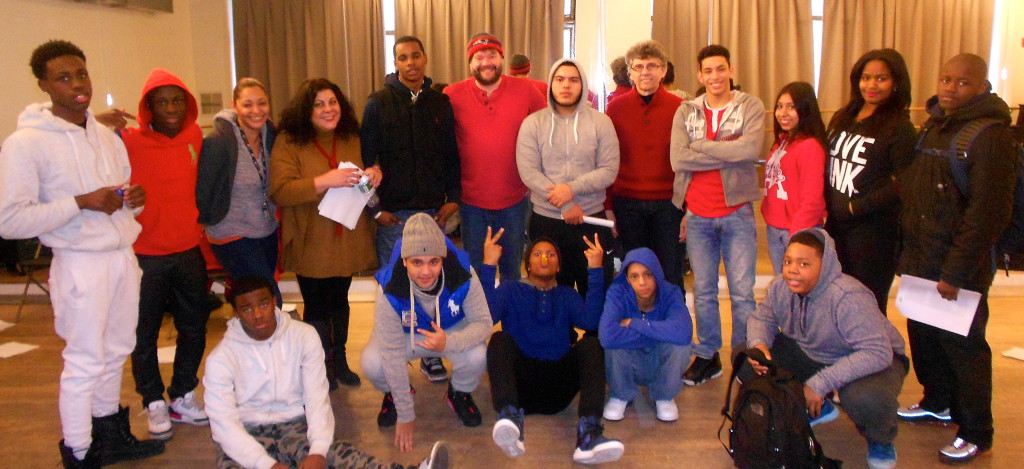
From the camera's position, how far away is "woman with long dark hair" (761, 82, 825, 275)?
2625 millimetres

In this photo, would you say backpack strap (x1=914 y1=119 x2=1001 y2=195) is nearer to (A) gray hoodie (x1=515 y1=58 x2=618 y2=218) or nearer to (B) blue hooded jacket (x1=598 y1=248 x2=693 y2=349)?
(B) blue hooded jacket (x1=598 y1=248 x2=693 y2=349)

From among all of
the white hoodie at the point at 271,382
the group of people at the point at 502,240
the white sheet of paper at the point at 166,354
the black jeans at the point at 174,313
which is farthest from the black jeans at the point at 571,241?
the white sheet of paper at the point at 166,354

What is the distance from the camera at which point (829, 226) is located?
270 cm

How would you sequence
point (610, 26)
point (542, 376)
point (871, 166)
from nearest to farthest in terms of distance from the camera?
point (871, 166)
point (542, 376)
point (610, 26)

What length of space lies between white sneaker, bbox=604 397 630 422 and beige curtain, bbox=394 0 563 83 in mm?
5359

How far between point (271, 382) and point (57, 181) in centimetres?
92

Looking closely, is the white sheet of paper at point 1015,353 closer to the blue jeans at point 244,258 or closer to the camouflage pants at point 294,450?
the camouflage pants at point 294,450

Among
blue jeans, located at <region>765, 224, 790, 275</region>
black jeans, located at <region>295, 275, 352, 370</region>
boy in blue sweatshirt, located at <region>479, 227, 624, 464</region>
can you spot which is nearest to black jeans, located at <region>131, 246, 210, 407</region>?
black jeans, located at <region>295, 275, 352, 370</region>

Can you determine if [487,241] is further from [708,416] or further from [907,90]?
[907,90]

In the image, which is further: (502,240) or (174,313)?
(502,240)

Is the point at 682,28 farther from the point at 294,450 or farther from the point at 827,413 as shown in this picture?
the point at 294,450

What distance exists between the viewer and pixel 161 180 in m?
2.45

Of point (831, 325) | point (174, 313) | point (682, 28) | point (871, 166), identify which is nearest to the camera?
point (831, 325)

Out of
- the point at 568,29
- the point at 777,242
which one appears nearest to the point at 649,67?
the point at 777,242
